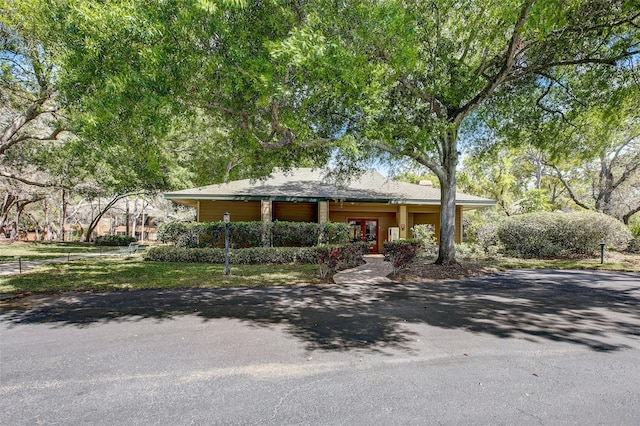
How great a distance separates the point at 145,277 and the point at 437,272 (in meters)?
9.77

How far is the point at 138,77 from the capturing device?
645 centimetres

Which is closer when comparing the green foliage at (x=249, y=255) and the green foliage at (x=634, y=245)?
the green foliage at (x=249, y=255)

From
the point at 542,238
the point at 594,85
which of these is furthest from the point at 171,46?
the point at 542,238

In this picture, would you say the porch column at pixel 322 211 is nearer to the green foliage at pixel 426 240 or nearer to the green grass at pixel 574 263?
the green foliage at pixel 426 240

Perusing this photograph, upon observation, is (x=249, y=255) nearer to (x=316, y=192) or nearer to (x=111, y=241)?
(x=316, y=192)

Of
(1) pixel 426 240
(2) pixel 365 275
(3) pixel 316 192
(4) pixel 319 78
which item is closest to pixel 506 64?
(4) pixel 319 78

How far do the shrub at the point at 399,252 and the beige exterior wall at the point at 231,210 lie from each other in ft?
27.8

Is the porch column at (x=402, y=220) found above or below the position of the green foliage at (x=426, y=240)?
above

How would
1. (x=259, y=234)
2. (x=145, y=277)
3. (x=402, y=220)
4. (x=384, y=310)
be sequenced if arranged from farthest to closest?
1. (x=402, y=220)
2. (x=259, y=234)
3. (x=145, y=277)
4. (x=384, y=310)

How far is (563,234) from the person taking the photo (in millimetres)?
15766

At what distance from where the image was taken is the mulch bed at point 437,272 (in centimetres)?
1066

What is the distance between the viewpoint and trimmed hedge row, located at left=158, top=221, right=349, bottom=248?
14859mm

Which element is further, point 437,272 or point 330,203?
point 330,203

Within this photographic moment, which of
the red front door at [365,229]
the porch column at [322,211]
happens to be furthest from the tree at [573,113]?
the porch column at [322,211]
